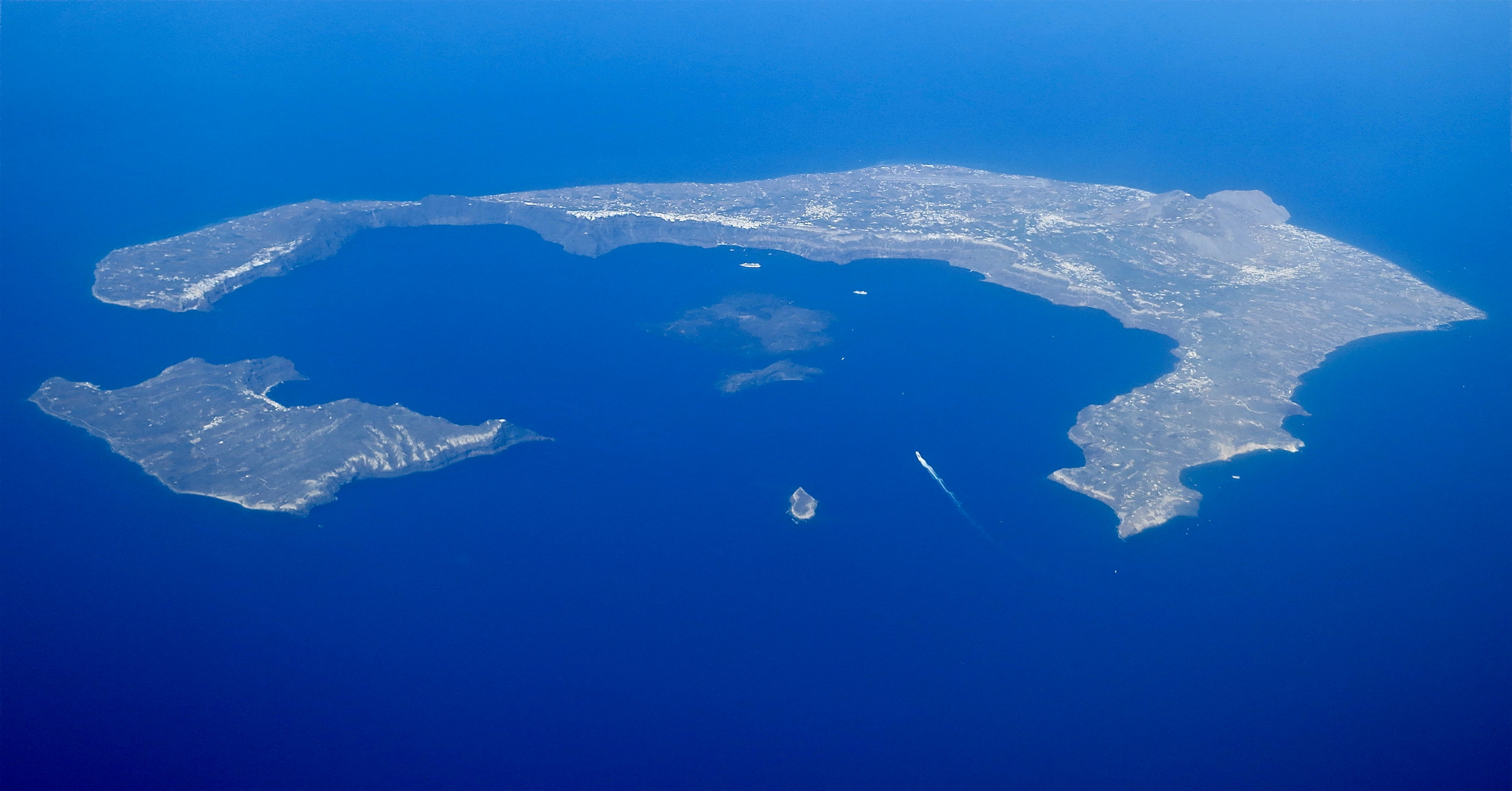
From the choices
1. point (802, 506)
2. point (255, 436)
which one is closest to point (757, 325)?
point (802, 506)

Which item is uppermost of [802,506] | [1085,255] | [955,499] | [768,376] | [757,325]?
[1085,255]

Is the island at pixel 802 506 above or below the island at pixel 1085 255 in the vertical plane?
below

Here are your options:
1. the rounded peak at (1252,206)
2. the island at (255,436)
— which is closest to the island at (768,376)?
the island at (255,436)

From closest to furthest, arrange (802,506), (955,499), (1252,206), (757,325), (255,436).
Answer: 1. (802,506)
2. (955,499)
3. (255,436)
4. (757,325)
5. (1252,206)

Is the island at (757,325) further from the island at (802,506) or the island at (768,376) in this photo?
the island at (802,506)

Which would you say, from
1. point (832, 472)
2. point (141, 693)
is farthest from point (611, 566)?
point (141, 693)

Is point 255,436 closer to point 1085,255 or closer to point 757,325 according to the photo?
point 757,325
